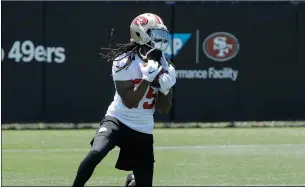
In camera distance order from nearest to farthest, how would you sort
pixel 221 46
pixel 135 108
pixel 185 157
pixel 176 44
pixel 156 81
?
pixel 156 81 < pixel 135 108 < pixel 185 157 < pixel 176 44 < pixel 221 46

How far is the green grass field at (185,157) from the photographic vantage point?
993cm

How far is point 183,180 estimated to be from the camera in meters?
9.80

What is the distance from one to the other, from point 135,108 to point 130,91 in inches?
7.9

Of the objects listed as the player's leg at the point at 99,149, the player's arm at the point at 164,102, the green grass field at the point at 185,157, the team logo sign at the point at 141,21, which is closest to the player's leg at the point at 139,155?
the player's leg at the point at 99,149

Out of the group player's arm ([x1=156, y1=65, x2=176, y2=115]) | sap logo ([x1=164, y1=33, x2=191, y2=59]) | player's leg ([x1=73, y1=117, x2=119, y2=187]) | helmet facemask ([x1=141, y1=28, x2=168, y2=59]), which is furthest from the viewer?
sap logo ([x1=164, y1=33, x2=191, y2=59])

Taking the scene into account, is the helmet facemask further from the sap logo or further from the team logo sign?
the sap logo

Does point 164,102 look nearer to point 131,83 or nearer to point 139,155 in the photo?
point 131,83

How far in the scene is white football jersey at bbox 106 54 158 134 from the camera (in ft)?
23.8

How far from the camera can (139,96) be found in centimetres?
718

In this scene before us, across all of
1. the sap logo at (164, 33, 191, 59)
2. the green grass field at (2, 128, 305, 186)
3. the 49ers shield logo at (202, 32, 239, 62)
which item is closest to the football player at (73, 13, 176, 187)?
the green grass field at (2, 128, 305, 186)

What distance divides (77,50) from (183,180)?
802cm

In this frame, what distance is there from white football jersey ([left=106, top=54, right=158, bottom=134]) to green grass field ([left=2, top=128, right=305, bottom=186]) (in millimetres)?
2273

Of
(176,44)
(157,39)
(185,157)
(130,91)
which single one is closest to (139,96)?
(130,91)

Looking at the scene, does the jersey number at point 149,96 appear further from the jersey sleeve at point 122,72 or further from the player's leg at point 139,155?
the player's leg at point 139,155
